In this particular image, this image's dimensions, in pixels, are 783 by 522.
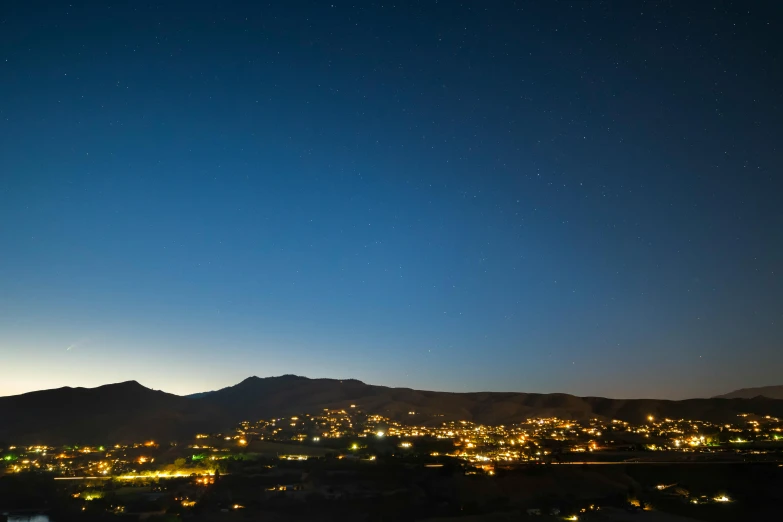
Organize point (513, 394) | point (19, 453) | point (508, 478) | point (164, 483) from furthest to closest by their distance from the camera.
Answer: point (513, 394) < point (19, 453) < point (164, 483) < point (508, 478)

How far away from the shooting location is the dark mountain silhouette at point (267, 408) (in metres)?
115

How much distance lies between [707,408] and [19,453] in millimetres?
139018

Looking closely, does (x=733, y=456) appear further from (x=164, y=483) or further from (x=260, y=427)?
(x=260, y=427)

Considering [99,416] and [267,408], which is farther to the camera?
[267,408]

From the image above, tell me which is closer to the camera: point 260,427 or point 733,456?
point 733,456

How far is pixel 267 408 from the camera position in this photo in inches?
6442

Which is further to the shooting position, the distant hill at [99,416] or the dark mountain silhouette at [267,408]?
the dark mountain silhouette at [267,408]

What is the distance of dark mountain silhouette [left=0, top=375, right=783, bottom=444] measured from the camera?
378 ft

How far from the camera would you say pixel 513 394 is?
186m

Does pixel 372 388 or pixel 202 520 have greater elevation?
pixel 372 388

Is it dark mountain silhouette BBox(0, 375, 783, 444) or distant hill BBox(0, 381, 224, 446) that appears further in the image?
dark mountain silhouette BBox(0, 375, 783, 444)

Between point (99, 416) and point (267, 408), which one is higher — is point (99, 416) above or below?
below

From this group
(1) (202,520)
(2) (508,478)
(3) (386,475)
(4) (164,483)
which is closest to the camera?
(1) (202,520)

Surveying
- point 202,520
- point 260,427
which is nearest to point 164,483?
point 202,520
